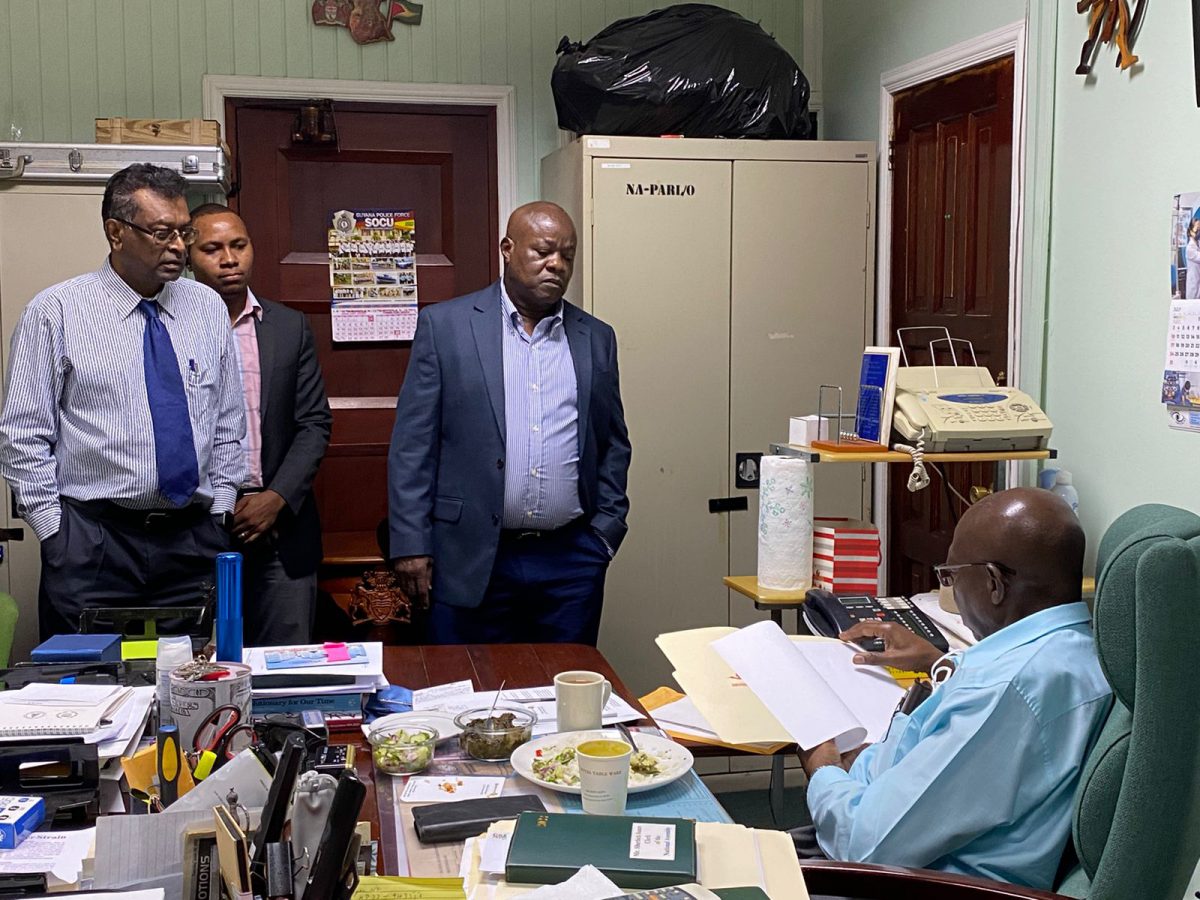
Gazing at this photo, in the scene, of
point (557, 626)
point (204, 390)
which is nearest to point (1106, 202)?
point (557, 626)

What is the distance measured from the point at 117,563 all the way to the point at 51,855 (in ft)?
5.52

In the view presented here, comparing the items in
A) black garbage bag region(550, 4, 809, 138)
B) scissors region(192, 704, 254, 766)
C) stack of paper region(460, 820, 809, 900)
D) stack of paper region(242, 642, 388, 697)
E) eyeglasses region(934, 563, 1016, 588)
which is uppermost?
black garbage bag region(550, 4, 809, 138)

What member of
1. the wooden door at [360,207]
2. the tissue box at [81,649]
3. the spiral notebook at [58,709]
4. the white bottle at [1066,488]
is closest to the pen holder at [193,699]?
the spiral notebook at [58,709]

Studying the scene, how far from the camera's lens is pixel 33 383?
9.30 ft

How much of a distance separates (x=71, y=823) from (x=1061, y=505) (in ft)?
4.29

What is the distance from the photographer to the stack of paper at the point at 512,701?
1.85m

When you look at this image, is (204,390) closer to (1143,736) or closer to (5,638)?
(5,638)

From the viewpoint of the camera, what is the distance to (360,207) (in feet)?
13.8

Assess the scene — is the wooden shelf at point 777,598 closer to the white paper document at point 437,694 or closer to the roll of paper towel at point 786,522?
the roll of paper towel at point 786,522

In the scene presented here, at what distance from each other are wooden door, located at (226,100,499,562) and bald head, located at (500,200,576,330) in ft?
3.66

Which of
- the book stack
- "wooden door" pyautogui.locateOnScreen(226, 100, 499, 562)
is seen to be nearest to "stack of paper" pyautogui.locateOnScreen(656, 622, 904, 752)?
the book stack

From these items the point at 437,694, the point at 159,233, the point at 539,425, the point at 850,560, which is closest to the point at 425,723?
the point at 437,694

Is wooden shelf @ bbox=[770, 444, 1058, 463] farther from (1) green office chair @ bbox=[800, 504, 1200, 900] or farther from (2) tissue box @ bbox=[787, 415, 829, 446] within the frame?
(1) green office chair @ bbox=[800, 504, 1200, 900]

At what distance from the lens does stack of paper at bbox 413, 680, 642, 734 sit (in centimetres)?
185
